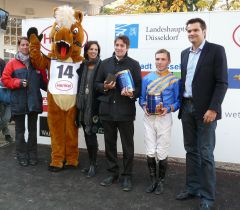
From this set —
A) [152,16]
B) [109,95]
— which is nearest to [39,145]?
[109,95]

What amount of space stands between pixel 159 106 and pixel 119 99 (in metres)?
0.52

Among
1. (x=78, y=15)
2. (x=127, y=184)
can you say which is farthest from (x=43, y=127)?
(x=127, y=184)

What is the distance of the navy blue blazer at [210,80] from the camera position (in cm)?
345

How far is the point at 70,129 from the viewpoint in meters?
4.88

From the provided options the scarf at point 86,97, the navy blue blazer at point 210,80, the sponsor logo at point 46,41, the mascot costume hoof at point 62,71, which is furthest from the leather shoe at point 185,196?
the sponsor logo at point 46,41

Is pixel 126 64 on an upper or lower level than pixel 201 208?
upper

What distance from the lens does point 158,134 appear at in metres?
4.09

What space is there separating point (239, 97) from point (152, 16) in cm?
176

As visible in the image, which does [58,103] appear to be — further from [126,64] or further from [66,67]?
[126,64]

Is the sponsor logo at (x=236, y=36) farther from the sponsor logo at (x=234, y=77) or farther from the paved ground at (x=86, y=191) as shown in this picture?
the paved ground at (x=86, y=191)

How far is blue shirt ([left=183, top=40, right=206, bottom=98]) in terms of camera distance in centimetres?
367

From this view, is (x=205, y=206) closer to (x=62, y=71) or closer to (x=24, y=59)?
(x=62, y=71)

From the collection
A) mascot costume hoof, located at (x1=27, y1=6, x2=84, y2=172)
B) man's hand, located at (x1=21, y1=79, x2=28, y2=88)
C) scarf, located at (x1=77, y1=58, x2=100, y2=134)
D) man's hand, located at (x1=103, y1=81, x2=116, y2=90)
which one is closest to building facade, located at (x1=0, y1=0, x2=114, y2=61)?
mascot costume hoof, located at (x1=27, y1=6, x2=84, y2=172)

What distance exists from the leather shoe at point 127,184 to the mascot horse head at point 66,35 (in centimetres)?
178
